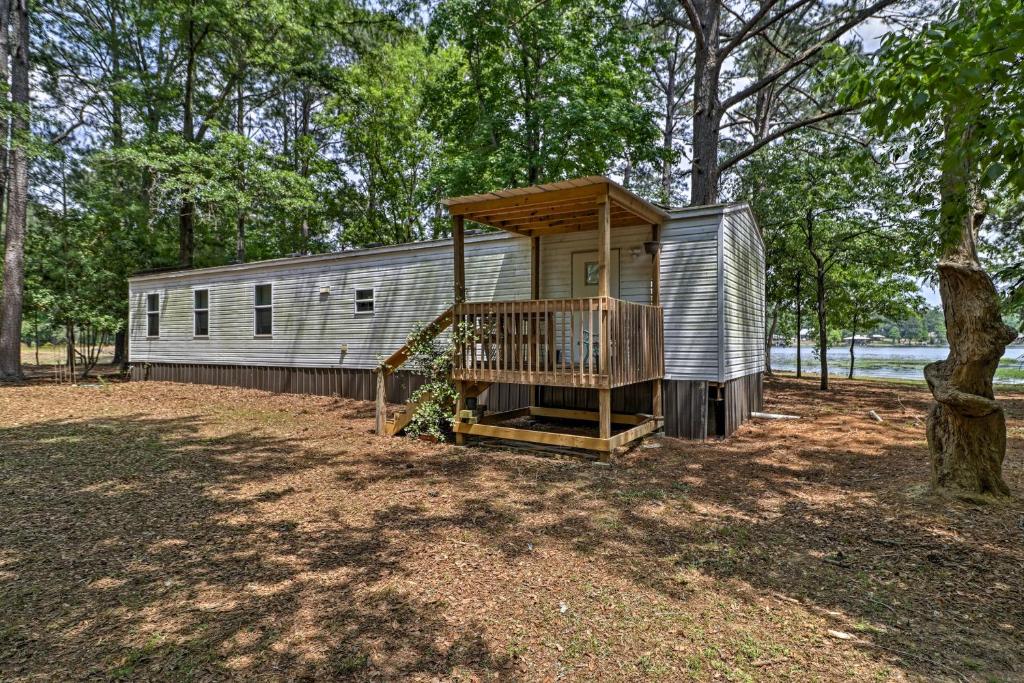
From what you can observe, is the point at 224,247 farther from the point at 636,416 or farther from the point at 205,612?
the point at 205,612

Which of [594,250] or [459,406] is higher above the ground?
[594,250]

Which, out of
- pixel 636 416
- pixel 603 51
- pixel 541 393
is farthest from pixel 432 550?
pixel 603 51

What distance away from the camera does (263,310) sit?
1236 cm

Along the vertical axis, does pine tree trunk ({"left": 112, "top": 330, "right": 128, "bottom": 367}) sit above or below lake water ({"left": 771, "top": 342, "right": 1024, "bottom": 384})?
above

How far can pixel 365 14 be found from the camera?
1664 centimetres

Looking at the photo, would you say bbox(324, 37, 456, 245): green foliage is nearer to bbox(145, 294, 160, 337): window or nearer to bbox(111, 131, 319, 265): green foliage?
bbox(111, 131, 319, 265): green foliage

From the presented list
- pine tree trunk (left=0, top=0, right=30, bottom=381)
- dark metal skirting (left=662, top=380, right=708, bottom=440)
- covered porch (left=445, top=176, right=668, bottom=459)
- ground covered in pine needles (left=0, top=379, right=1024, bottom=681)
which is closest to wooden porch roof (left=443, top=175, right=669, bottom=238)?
covered porch (left=445, top=176, right=668, bottom=459)

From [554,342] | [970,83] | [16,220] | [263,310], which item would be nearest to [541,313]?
[554,342]

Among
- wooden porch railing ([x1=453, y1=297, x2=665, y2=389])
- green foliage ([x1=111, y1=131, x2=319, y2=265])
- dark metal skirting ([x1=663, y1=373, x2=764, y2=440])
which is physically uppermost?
green foliage ([x1=111, y1=131, x2=319, y2=265])

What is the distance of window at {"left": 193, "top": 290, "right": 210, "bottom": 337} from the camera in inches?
521

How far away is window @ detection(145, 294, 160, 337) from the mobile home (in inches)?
61.7

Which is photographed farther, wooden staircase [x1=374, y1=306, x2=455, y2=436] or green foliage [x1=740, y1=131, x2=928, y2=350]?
green foliage [x1=740, y1=131, x2=928, y2=350]

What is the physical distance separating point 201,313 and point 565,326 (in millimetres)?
11136

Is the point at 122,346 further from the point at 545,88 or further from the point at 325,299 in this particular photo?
the point at 545,88
